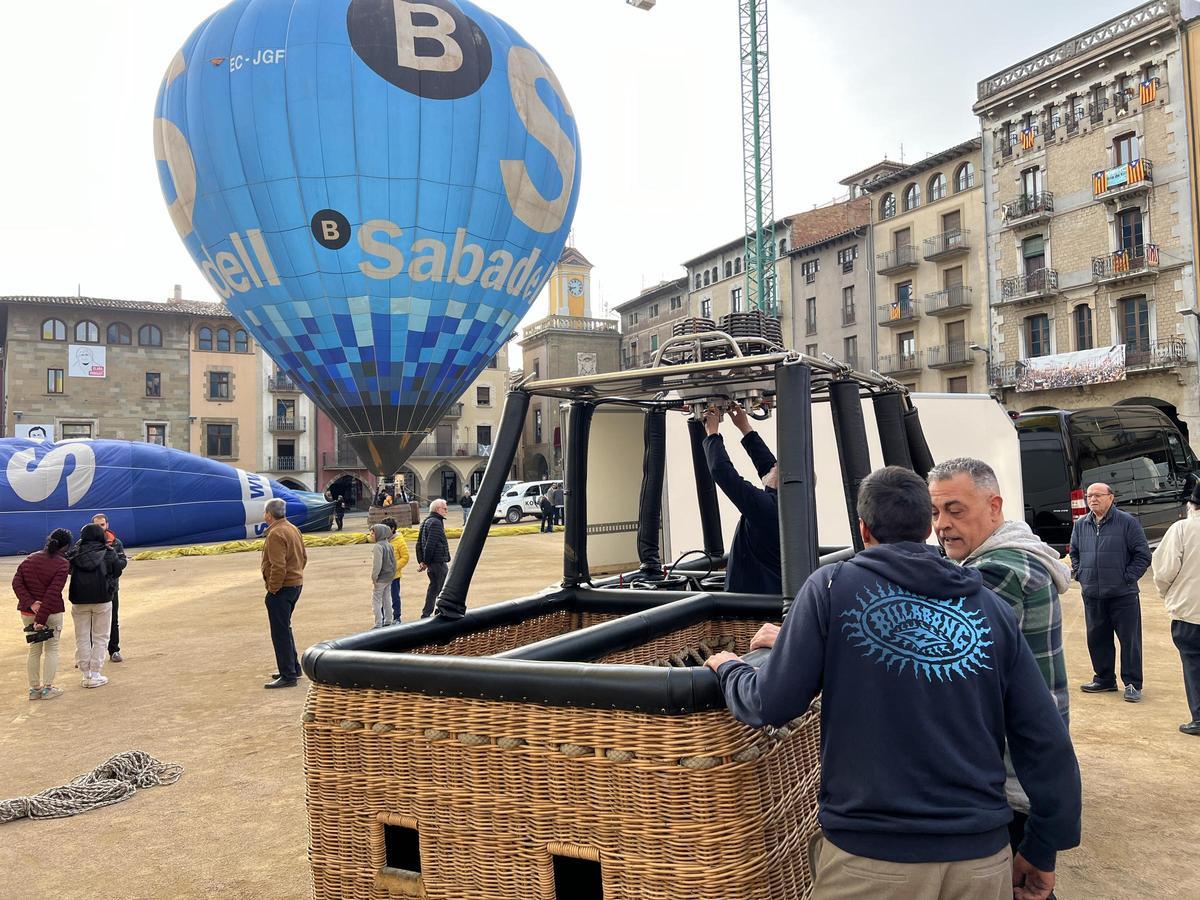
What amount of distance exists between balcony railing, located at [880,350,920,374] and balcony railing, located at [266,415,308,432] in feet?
109

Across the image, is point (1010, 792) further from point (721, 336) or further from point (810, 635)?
point (721, 336)

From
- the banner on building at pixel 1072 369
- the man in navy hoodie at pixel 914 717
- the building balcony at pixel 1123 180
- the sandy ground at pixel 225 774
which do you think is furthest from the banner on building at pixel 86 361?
the man in navy hoodie at pixel 914 717

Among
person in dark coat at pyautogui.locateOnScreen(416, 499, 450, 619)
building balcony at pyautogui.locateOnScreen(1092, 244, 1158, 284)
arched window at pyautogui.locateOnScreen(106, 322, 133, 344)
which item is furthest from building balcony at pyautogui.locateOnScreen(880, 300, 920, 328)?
arched window at pyautogui.locateOnScreen(106, 322, 133, 344)

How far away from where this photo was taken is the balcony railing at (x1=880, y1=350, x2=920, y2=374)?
133 feet

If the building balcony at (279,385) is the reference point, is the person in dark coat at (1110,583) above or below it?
below

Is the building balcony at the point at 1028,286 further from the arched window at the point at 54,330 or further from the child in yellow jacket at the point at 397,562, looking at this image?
the arched window at the point at 54,330

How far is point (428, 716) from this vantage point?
111 inches

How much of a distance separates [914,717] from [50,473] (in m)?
29.2

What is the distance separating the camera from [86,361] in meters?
46.9

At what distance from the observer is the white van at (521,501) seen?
3753 cm

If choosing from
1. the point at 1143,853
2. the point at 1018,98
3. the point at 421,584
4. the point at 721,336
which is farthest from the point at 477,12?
the point at 1018,98

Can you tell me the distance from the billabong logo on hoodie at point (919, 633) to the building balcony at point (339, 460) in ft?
172

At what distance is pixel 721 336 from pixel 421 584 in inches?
563

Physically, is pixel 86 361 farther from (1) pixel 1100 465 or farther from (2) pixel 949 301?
(1) pixel 1100 465
